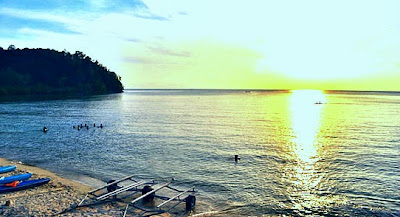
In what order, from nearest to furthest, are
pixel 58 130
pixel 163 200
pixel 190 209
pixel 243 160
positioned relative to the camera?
pixel 190 209 → pixel 163 200 → pixel 243 160 → pixel 58 130

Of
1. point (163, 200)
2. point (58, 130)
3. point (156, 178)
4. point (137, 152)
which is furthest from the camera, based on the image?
point (58, 130)

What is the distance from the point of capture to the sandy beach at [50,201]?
18.1m

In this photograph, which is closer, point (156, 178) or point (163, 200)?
point (163, 200)

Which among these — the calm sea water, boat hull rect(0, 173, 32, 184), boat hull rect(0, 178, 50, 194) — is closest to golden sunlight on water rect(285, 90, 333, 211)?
the calm sea water

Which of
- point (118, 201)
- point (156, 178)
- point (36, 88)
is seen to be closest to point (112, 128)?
point (156, 178)

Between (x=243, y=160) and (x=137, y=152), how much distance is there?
13.8m

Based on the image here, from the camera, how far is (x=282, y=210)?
69.5 ft

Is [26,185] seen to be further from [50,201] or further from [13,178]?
[50,201]

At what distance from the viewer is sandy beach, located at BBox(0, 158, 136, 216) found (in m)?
18.1

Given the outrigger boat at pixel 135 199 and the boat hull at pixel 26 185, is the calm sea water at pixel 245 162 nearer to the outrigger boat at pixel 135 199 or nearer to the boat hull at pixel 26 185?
the outrigger boat at pixel 135 199

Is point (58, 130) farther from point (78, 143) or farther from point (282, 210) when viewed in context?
point (282, 210)

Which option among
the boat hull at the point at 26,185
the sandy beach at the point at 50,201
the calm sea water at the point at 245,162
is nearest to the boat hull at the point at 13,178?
the boat hull at the point at 26,185

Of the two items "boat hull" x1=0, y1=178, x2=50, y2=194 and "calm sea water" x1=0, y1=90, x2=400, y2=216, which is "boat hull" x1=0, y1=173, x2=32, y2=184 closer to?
"boat hull" x1=0, y1=178, x2=50, y2=194

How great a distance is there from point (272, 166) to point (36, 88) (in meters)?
201
